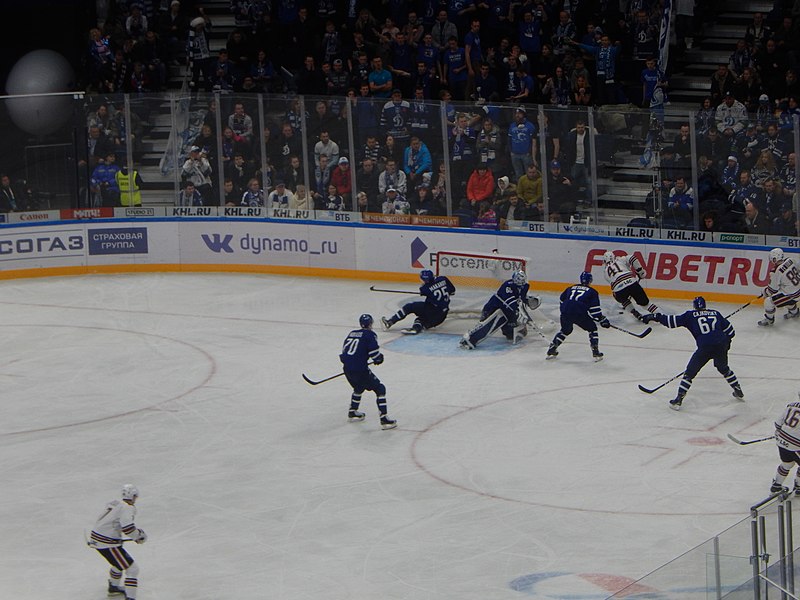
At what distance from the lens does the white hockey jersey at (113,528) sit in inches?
427

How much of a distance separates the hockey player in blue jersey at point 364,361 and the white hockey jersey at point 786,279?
20.6 feet

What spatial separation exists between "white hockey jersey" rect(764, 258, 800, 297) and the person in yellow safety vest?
1058 cm

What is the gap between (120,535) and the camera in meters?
10.9

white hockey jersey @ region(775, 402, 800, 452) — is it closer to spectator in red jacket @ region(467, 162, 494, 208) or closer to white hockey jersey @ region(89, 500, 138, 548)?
white hockey jersey @ region(89, 500, 138, 548)

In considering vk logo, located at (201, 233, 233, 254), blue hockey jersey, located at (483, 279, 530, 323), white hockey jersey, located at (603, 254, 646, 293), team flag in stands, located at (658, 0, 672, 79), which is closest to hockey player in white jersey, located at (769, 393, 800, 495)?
blue hockey jersey, located at (483, 279, 530, 323)

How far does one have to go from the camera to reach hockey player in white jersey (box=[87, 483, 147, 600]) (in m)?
10.9

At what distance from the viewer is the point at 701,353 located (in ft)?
50.3

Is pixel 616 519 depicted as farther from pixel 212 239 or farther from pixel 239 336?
pixel 212 239

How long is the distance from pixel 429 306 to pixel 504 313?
→ 1.30 m

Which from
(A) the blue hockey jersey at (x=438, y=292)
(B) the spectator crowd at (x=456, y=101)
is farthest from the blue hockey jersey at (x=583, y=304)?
(B) the spectator crowd at (x=456, y=101)

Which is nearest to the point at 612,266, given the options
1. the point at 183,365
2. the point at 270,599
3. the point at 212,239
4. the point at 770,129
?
the point at 770,129

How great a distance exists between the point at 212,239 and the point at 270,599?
1356 centimetres

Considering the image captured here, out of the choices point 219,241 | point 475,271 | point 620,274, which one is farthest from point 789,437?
point 219,241

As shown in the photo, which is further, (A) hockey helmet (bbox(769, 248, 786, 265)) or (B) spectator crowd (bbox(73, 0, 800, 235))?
(B) spectator crowd (bbox(73, 0, 800, 235))
